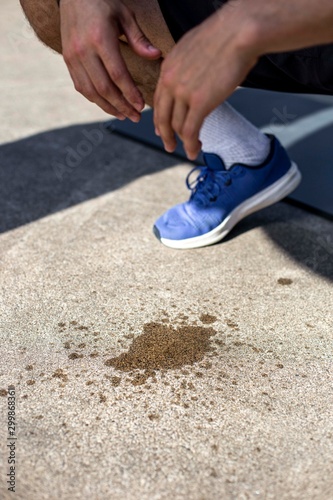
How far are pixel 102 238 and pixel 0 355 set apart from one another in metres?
0.60

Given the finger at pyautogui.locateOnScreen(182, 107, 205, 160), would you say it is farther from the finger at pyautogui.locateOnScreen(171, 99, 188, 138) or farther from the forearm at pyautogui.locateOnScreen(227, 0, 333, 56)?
the forearm at pyautogui.locateOnScreen(227, 0, 333, 56)

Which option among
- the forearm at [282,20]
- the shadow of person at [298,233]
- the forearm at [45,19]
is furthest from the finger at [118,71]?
the shadow of person at [298,233]

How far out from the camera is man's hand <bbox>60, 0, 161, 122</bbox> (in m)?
1.28

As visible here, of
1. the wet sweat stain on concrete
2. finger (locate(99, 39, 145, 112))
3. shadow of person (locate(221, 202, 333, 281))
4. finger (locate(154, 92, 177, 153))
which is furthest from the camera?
shadow of person (locate(221, 202, 333, 281))

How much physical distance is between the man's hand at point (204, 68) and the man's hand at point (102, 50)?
199 mm

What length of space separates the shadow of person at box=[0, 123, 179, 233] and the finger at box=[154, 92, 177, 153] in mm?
971

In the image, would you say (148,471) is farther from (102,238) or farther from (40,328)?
(102,238)

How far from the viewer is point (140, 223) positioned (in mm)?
2070

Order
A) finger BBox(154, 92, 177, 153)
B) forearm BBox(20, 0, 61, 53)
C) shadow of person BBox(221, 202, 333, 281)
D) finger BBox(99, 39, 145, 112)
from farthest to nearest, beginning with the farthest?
shadow of person BBox(221, 202, 333, 281) → forearm BBox(20, 0, 61, 53) → finger BBox(99, 39, 145, 112) → finger BBox(154, 92, 177, 153)

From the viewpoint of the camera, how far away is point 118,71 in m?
1.29

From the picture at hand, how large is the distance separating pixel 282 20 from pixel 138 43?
388 millimetres

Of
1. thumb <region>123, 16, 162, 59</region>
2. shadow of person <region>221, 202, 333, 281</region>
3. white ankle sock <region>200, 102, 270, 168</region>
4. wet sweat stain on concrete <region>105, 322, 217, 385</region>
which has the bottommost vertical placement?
shadow of person <region>221, 202, 333, 281</region>

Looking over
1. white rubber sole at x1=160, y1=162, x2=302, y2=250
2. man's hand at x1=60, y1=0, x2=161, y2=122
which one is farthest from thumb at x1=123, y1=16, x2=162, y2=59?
white rubber sole at x1=160, y1=162, x2=302, y2=250

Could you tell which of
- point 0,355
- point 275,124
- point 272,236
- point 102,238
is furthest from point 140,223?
point 275,124
